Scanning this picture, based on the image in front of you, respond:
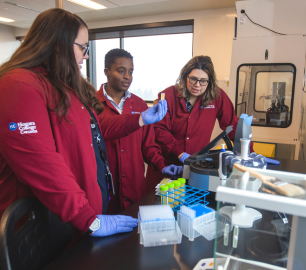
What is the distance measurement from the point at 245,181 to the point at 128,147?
50.4 inches

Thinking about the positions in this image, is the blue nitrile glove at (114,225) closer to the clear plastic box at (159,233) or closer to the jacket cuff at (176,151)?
the clear plastic box at (159,233)

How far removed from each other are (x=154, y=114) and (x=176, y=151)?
53 cm

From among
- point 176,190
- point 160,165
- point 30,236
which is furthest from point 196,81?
point 30,236

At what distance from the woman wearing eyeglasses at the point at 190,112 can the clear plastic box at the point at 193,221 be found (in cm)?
102

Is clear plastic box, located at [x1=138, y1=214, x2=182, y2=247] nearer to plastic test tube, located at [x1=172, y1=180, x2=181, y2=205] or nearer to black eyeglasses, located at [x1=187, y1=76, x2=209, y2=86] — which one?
plastic test tube, located at [x1=172, y1=180, x2=181, y2=205]

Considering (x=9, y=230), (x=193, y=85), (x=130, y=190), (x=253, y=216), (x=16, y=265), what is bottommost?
(x=130, y=190)

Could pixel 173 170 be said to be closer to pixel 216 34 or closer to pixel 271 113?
pixel 271 113

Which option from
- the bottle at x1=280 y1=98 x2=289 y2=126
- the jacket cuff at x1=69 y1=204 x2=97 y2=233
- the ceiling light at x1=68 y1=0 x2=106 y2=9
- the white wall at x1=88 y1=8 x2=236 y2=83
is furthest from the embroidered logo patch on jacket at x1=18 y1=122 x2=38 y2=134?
the white wall at x1=88 y1=8 x2=236 y2=83

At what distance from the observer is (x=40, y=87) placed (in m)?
0.97

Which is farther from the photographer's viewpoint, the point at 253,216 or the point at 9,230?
the point at 9,230

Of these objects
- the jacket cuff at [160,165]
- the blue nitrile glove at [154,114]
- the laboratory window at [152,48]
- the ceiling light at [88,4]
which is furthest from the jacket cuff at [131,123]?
the laboratory window at [152,48]

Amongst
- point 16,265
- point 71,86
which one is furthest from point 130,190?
point 16,265

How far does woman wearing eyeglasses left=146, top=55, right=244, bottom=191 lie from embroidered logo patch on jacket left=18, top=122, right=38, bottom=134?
3.97 ft

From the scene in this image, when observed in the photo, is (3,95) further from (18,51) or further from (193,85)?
(193,85)
